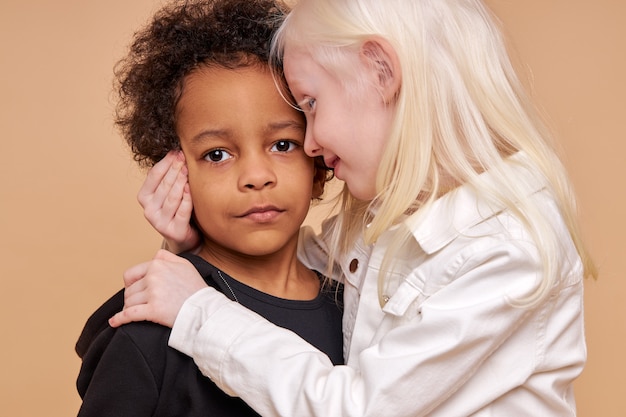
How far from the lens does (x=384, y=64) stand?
1.50 m

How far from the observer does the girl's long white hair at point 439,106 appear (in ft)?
4.76

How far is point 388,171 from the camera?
1478 mm

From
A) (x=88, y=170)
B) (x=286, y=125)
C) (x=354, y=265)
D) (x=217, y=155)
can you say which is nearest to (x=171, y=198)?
(x=217, y=155)

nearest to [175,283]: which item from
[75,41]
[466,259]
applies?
[466,259]

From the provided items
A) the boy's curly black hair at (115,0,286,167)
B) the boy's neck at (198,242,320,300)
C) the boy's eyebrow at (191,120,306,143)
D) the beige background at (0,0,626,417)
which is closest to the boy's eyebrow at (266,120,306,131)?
the boy's eyebrow at (191,120,306,143)

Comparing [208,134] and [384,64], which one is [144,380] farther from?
[384,64]

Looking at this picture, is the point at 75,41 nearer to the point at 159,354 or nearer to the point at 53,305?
the point at 53,305

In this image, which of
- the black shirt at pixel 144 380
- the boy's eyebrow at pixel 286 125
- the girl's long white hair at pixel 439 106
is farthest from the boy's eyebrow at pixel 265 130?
the black shirt at pixel 144 380

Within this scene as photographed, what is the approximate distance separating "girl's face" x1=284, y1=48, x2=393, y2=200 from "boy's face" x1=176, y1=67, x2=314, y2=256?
5cm

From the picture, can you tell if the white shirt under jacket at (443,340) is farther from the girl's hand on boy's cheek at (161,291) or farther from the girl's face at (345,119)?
the girl's face at (345,119)

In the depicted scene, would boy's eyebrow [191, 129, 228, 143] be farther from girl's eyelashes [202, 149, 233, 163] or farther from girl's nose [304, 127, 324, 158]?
girl's nose [304, 127, 324, 158]

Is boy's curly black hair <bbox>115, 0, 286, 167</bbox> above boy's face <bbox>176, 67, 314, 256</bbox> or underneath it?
above

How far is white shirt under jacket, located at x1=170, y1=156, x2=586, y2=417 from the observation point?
1.33 m

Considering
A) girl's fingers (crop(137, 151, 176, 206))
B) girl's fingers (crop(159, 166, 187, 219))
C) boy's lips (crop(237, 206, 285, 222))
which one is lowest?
boy's lips (crop(237, 206, 285, 222))
